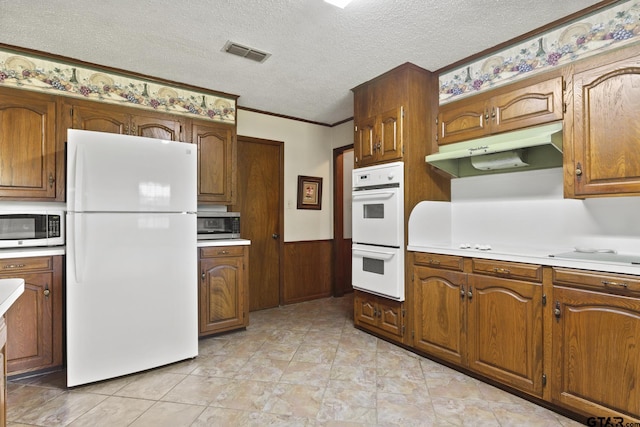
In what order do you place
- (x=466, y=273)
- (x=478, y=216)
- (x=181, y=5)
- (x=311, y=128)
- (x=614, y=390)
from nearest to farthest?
1. (x=614, y=390)
2. (x=181, y=5)
3. (x=466, y=273)
4. (x=478, y=216)
5. (x=311, y=128)

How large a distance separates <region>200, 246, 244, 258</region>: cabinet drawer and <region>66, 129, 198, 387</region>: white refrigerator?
0.40 metres

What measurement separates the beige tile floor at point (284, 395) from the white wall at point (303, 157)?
1887mm

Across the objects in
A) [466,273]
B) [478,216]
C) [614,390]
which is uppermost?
[478,216]

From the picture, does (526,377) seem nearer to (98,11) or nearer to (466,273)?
(466,273)

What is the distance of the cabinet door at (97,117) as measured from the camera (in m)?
2.72

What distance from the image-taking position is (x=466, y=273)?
2.38 metres

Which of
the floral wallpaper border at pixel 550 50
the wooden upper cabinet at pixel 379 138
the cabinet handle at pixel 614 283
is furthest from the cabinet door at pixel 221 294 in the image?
the cabinet handle at pixel 614 283

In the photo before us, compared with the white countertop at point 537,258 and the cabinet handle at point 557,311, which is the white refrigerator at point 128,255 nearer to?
the white countertop at point 537,258

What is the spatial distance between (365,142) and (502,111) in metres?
1.18

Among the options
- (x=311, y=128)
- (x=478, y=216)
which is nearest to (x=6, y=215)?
(x=311, y=128)

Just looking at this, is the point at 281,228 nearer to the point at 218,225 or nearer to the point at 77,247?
the point at 218,225

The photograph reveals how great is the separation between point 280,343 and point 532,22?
10.4 ft

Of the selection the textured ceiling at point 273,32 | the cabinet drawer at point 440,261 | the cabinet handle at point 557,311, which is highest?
the textured ceiling at point 273,32

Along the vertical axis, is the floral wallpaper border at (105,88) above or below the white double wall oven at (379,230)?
above
